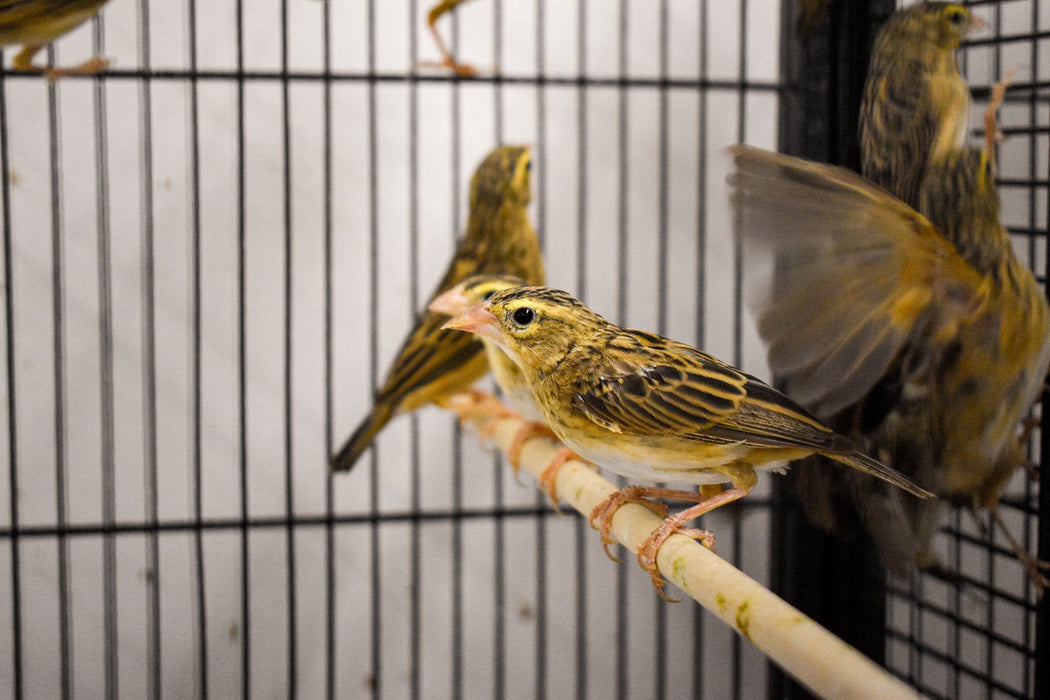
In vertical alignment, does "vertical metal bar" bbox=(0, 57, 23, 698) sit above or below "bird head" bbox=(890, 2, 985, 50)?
below

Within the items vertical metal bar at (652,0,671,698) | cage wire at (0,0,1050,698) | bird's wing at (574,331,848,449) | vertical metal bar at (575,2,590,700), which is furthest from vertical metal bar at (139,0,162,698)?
bird's wing at (574,331,848,449)

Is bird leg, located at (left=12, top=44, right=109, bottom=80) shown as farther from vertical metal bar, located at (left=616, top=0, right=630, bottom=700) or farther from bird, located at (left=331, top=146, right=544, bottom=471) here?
vertical metal bar, located at (left=616, top=0, right=630, bottom=700)

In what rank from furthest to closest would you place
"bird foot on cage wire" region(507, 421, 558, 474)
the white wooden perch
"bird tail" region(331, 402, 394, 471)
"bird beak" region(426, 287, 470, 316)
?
"bird tail" region(331, 402, 394, 471)
"bird foot on cage wire" region(507, 421, 558, 474)
"bird beak" region(426, 287, 470, 316)
the white wooden perch

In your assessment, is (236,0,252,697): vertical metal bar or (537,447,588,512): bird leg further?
(236,0,252,697): vertical metal bar

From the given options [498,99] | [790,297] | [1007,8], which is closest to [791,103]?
[1007,8]

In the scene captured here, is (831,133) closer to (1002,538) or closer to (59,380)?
(1002,538)

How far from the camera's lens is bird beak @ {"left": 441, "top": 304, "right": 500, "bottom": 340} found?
0.78 meters

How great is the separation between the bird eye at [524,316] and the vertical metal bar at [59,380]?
47.7 inches

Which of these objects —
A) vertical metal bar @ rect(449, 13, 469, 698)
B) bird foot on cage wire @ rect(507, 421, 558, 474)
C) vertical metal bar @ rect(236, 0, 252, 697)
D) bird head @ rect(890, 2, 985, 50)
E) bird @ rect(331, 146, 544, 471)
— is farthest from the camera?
vertical metal bar @ rect(449, 13, 469, 698)

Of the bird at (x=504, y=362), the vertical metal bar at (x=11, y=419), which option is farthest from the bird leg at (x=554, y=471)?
the vertical metal bar at (x=11, y=419)

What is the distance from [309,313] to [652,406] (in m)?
1.34

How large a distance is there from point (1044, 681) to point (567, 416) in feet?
1.70

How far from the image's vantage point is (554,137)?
76.4 inches

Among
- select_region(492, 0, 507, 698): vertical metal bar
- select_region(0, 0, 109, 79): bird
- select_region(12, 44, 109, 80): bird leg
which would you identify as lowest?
select_region(492, 0, 507, 698): vertical metal bar
